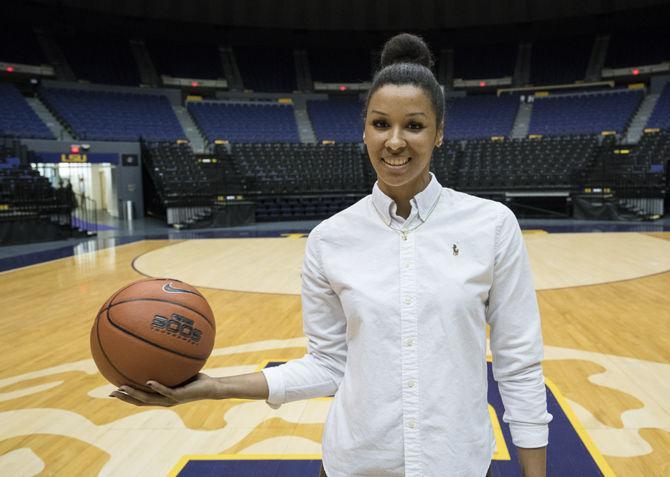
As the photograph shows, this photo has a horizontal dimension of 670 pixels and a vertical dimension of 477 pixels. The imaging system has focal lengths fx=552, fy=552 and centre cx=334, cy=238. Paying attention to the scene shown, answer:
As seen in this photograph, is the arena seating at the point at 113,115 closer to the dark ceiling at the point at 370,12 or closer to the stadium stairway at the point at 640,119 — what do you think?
the dark ceiling at the point at 370,12

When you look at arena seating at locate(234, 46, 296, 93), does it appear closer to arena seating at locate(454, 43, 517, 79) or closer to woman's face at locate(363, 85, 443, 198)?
arena seating at locate(454, 43, 517, 79)

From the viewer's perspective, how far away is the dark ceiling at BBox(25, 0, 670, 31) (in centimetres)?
2058

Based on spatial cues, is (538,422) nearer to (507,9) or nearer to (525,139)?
(525,139)

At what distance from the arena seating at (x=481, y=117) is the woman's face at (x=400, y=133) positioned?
21.2 m

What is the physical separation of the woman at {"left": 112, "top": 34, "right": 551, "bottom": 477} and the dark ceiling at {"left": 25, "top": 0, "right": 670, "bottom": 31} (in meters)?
21.7

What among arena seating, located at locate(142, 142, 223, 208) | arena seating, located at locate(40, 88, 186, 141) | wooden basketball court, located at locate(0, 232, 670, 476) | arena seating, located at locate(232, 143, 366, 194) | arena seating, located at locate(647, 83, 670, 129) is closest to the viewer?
wooden basketball court, located at locate(0, 232, 670, 476)

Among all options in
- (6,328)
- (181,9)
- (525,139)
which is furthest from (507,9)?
(6,328)

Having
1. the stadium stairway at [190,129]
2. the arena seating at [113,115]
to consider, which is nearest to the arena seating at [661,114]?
the stadium stairway at [190,129]

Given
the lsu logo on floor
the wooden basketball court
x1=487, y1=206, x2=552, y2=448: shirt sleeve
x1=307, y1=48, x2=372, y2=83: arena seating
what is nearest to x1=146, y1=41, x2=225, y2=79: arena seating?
x1=307, y1=48, x2=372, y2=83: arena seating

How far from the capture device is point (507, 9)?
21.0 m

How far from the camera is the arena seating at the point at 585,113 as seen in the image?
21125 mm

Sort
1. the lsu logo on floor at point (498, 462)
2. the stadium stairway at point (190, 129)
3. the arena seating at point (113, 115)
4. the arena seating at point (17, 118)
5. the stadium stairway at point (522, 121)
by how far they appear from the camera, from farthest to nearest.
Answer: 1. the stadium stairway at point (522, 121)
2. the stadium stairway at point (190, 129)
3. the arena seating at point (113, 115)
4. the arena seating at point (17, 118)
5. the lsu logo on floor at point (498, 462)

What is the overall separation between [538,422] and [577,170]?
1795cm

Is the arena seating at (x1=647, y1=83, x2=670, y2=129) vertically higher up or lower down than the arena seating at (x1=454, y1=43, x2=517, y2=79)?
lower down
